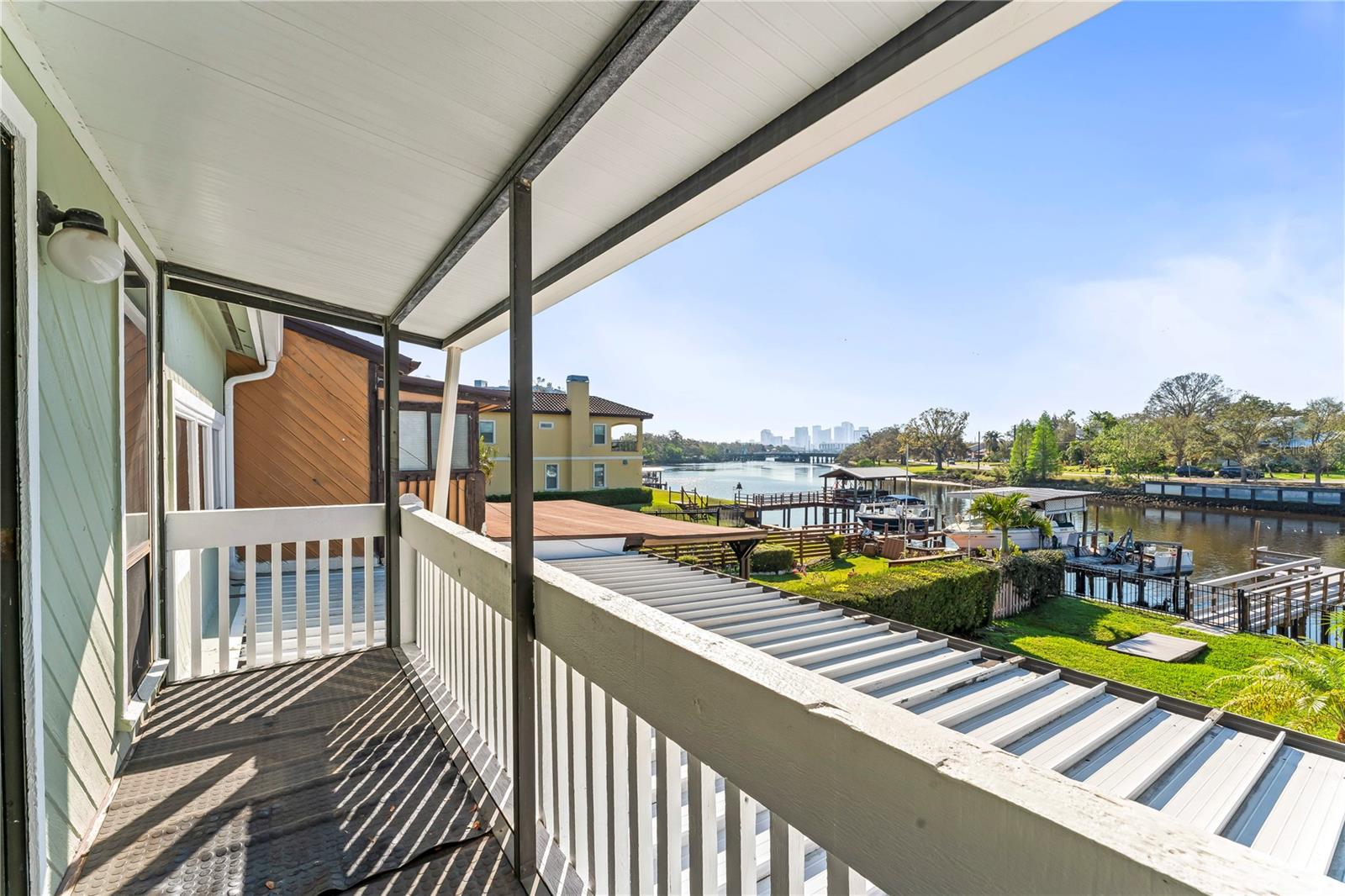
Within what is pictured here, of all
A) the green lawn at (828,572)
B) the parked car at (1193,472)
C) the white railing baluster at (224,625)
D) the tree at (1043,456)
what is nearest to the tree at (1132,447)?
the parked car at (1193,472)

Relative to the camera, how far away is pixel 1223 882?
0.43m

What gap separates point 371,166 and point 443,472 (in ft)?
8.62

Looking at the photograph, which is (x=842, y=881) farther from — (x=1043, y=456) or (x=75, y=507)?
(x=1043, y=456)

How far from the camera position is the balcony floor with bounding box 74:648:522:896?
1.75m

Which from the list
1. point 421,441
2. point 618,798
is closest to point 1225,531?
point 421,441

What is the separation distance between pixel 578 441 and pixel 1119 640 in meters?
18.5

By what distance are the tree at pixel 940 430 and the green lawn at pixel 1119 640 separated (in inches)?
1513

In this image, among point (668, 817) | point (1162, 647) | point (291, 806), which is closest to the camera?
point (668, 817)

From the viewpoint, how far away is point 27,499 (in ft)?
4.46

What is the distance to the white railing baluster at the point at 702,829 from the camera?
1.13 meters

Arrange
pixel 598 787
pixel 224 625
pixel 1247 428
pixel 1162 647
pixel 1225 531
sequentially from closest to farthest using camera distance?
1. pixel 598 787
2. pixel 224 625
3. pixel 1162 647
4. pixel 1247 428
5. pixel 1225 531

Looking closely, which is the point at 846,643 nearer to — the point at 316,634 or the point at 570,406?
the point at 316,634

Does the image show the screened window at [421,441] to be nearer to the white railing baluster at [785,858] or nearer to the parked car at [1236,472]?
the white railing baluster at [785,858]

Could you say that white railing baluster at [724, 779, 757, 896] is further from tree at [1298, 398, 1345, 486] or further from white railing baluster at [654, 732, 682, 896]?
tree at [1298, 398, 1345, 486]
